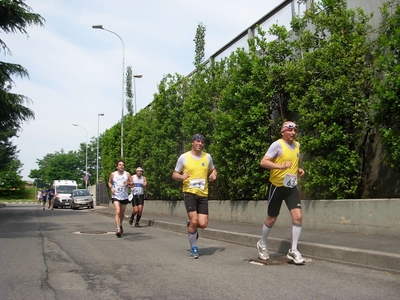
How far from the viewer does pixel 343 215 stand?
30.8 ft

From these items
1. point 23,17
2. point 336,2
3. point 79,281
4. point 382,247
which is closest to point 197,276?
point 79,281

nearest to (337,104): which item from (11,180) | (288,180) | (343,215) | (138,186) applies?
(343,215)

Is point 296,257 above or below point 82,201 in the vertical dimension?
below

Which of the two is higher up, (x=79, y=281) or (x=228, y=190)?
(x=228, y=190)

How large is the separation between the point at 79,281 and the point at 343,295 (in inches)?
120

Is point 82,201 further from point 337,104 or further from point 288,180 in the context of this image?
point 288,180

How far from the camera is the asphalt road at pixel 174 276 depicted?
4.86 meters

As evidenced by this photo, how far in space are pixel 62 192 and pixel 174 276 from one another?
3758cm

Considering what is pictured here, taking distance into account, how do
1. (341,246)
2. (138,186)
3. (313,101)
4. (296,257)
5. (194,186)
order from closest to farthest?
1. (296,257)
2. (341,246)
3. (194,186)
4. (313,101)
5. (138,186)

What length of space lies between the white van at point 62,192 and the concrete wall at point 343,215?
3012cm

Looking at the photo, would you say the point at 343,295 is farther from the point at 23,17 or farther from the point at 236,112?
the point at 23,17

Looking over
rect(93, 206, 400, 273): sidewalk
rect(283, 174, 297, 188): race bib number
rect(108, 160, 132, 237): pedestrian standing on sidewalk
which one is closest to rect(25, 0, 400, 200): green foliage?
rect(93, 206, 400, 273): sidewalk

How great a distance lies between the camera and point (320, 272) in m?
5.94

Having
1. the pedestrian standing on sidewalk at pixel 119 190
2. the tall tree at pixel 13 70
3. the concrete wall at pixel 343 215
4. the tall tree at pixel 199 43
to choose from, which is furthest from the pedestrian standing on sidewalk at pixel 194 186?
the tall tree at pixel 199 43
